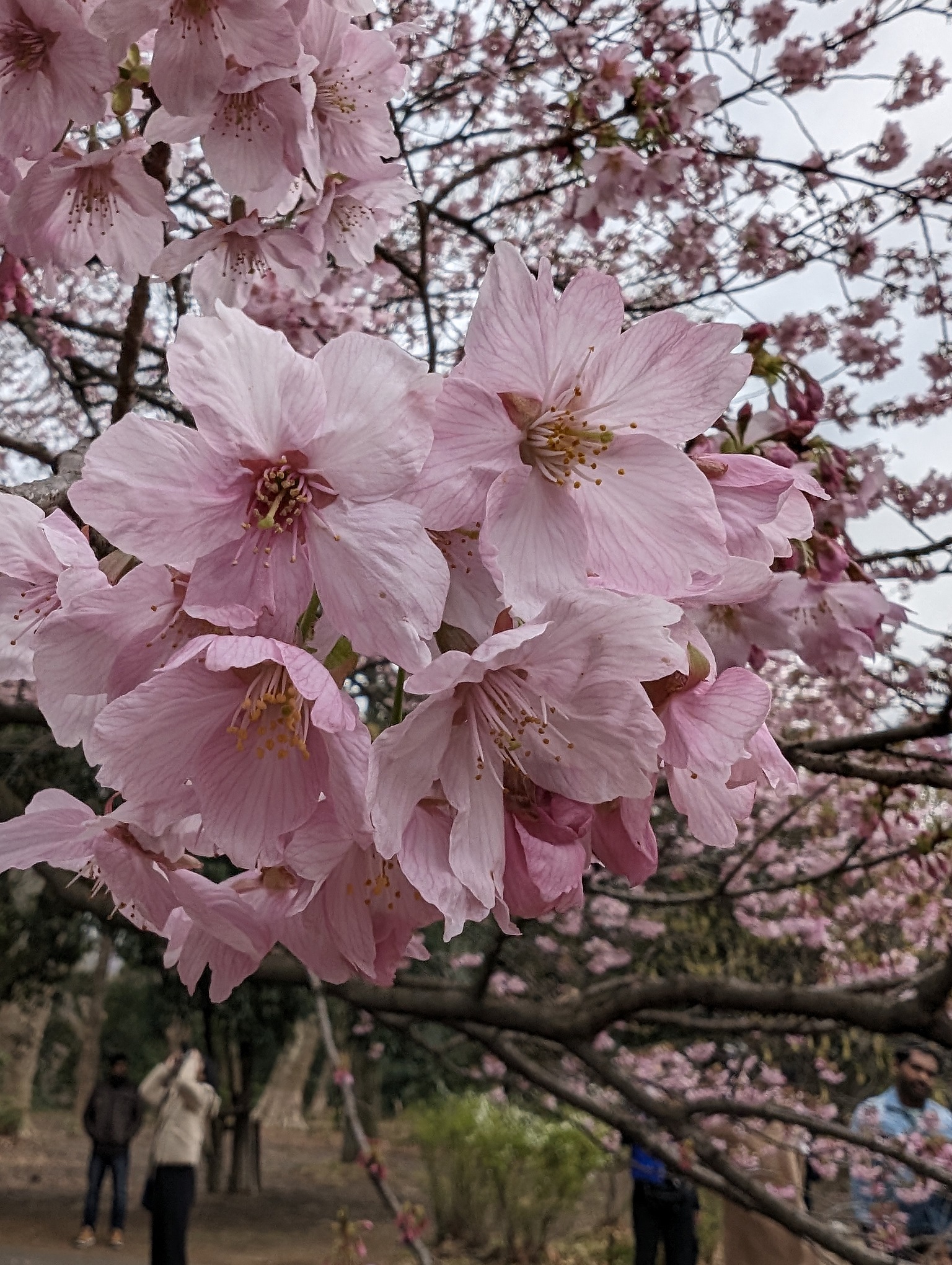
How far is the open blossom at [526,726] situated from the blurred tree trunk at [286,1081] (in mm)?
13825

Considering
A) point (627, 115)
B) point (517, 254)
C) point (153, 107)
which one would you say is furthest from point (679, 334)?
point (627, 115)

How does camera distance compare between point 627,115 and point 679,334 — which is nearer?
point 679,334

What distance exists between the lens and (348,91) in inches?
50.2

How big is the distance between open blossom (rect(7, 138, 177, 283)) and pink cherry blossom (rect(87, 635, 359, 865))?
1.08 metres

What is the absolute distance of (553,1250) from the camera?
859cm

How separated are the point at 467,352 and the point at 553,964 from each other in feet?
26.5

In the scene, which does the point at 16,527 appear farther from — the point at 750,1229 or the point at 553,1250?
the point at 553,1250

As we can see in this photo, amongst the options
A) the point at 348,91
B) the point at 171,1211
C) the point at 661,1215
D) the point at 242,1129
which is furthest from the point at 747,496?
the point at 242,1129

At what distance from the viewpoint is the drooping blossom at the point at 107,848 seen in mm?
714

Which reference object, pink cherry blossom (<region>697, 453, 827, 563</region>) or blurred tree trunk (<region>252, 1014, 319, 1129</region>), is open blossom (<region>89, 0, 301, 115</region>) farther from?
blurred tree trunk (<region>252, 1014, 319, 1129</region>)

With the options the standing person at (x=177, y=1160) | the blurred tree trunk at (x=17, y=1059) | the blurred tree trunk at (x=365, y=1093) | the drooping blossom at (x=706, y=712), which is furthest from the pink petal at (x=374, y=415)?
the blurred tree trunk at (x=17, y=1059)

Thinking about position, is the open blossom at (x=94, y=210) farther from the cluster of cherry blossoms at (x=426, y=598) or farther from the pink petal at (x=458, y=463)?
the pink petal at (x=458, y=463)

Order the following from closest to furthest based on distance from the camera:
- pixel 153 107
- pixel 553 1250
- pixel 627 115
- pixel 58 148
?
pixel 58 148 → pixel 153 107 → pixel 627 115 → pixel 553 1250

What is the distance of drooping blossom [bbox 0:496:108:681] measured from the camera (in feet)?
2.06
